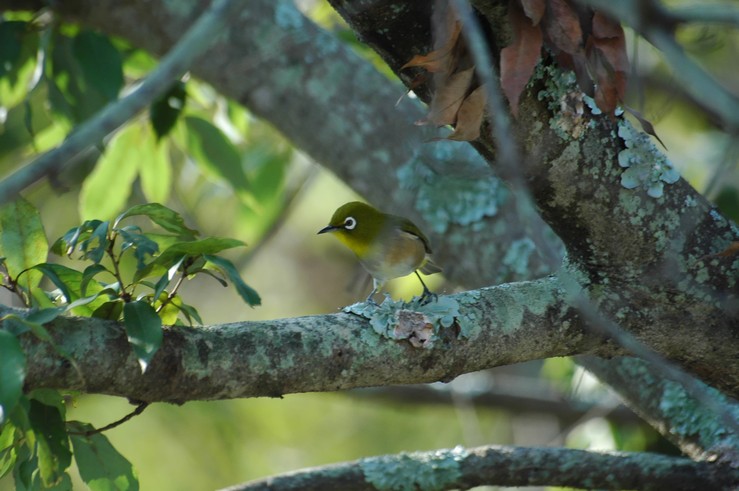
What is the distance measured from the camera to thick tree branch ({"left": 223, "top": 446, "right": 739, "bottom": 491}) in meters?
2.24

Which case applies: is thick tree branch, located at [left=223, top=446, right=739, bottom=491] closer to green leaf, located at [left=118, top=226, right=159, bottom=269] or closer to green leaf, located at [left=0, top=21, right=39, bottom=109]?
green leaf, located at [left=118, top=226, right=159, bottom=269]

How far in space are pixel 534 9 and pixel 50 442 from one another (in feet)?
3.79

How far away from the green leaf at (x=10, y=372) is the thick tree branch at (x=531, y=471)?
1074 mm

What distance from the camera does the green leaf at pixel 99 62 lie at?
299 centimetres

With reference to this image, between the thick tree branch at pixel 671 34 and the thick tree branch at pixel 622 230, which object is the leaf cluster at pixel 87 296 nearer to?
the thick tree branch at pixel 622 230

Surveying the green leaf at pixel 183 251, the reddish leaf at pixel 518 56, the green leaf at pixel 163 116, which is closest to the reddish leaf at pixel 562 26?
the reddish leaf at pixel 518 56

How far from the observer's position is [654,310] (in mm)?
1918

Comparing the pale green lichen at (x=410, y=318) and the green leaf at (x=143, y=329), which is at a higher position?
the pale green lichen at (x=410, y=318)

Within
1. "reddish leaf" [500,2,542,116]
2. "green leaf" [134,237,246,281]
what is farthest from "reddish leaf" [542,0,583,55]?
"green leaf" [134,237,246,281]

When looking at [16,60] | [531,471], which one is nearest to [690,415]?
[531,471]

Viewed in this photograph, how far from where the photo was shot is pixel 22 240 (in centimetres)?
167

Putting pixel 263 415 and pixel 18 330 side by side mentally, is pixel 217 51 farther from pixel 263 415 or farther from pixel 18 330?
pixel 263 415

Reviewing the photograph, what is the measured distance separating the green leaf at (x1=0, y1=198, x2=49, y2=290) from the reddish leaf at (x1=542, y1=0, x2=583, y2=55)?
1015 millimetres

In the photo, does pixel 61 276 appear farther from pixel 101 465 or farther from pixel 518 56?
pixel 518 56
